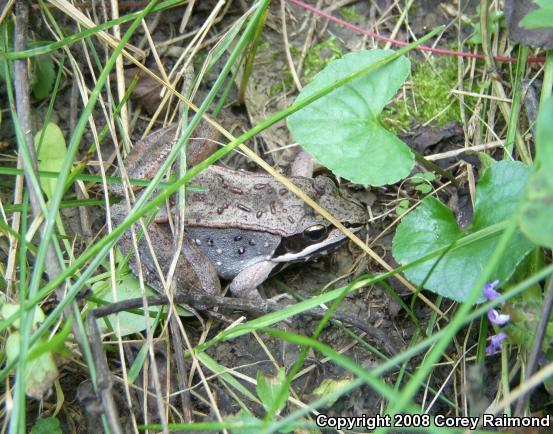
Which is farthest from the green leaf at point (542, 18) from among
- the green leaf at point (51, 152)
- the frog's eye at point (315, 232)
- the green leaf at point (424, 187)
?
the green leaf at point (51, 152)

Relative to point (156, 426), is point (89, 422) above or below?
below

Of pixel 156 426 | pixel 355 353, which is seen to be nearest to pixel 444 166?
pixel 355 353

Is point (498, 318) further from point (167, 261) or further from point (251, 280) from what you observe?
point (167, 261)

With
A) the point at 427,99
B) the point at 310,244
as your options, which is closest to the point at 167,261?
the point at 310,244

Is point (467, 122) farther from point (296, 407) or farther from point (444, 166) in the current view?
point (296, 407)

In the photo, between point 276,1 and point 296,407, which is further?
point 276,1

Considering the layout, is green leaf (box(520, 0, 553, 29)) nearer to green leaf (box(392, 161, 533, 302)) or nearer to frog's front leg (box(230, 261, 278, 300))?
green leaf (box(392, 161, 533, 302))

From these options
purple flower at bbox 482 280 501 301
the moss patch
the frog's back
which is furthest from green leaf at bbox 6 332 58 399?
the moss patch
